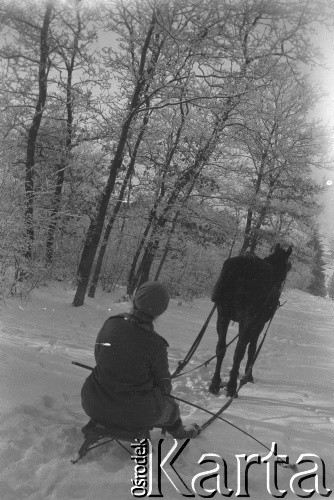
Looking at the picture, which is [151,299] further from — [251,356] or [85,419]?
[251,356]

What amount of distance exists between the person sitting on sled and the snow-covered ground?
0.40m

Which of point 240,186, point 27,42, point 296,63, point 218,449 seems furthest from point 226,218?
point 218,449

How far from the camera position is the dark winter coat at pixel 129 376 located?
293 cm

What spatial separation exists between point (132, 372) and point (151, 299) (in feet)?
1.86

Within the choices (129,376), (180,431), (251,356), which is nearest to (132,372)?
(129,376)

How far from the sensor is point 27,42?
10.3 m

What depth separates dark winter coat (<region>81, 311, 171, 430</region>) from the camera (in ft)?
9.62

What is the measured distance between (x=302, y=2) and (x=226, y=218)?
23.5 ft

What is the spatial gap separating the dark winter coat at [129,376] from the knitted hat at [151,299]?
8cm

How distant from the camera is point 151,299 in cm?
307

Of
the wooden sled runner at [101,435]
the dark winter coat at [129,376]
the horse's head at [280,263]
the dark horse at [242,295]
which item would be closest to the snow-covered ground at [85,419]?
the wooden sled runner at [101,435]

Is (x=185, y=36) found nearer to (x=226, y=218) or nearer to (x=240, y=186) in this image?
(x=226, y=218)

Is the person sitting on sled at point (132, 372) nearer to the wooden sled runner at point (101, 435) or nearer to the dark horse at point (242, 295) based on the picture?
the wooden sled runner at point (101, 435)

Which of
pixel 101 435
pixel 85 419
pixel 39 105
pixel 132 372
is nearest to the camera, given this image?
pixel 132 372
